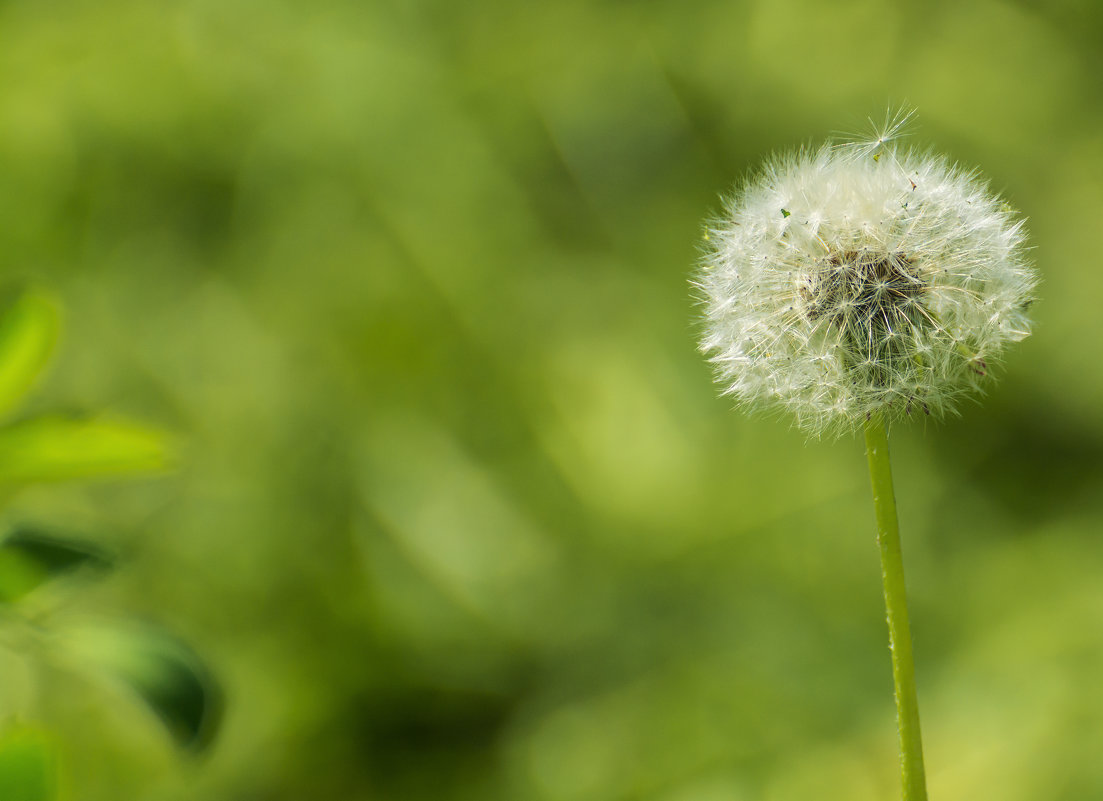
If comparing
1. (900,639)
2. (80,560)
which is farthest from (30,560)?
(900,639)

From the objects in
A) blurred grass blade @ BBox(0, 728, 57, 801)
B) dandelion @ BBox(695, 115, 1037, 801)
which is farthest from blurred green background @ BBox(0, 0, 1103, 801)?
blurred grass blade @ BBox(0, 728, 57, 801)

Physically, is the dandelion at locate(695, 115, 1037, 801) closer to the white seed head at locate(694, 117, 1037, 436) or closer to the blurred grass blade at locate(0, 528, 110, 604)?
the white seed head at locate(694, 117, 1037, 436)

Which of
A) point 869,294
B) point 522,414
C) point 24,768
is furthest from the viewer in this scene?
point 522,414

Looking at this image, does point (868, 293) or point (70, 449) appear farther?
point (868, 293)

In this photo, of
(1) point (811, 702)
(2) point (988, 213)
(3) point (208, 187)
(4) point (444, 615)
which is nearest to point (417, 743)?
(4) point (444, 615)

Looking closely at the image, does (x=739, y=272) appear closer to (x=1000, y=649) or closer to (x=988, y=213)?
(x=988, y=213)

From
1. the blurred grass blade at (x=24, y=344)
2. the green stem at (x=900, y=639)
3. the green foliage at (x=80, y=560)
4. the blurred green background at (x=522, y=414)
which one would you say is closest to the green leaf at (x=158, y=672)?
the green foliage at (x=80, y=560)

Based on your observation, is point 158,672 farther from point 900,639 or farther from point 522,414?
point 522,414
